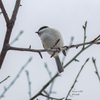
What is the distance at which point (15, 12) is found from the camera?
1.36 meters

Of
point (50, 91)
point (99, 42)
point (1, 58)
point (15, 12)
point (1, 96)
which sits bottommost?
point (50, 91)

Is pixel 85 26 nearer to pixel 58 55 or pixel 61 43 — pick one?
pixel 61 43

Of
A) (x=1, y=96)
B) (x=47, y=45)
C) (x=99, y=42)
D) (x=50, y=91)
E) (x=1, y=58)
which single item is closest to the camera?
(x=1, y=58)

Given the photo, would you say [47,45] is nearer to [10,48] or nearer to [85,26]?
[85,26]

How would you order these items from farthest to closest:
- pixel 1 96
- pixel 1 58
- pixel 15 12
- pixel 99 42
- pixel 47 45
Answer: pixel 47 45 < pixel 1 96 < pixel 99 42 < pixel 15 12 < pixel 1 58

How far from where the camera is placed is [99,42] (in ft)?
4.95

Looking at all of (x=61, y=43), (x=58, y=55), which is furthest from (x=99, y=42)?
(x=58, y=55)

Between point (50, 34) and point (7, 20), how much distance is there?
5.92 ft

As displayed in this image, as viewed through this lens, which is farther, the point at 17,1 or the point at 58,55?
the point at 58,55

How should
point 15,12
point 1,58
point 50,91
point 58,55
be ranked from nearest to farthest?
point 1,58 < point 15,12 < point 50,91 < point 58,55

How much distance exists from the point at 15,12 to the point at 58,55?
236 centimetres

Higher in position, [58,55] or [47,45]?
[47,45]

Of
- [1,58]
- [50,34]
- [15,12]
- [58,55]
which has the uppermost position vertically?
[15,12]

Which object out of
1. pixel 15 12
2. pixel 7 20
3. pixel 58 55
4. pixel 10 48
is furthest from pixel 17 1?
pixel 58 55
